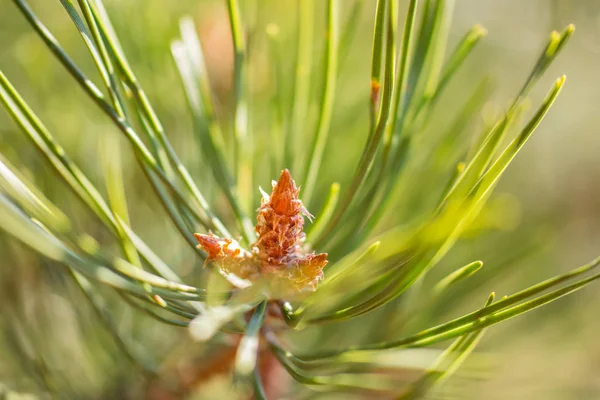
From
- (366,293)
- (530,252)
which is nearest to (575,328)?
(530,252)

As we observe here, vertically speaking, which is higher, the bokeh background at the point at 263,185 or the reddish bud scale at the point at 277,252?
the bokeh background at the point at 263,185

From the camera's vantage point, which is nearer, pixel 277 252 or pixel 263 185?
pixel 277 252

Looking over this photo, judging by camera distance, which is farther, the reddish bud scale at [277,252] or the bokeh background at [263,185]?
the bokeh background at [263,185]

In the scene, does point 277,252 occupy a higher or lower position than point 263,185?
lower

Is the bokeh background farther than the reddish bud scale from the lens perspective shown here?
Yes
